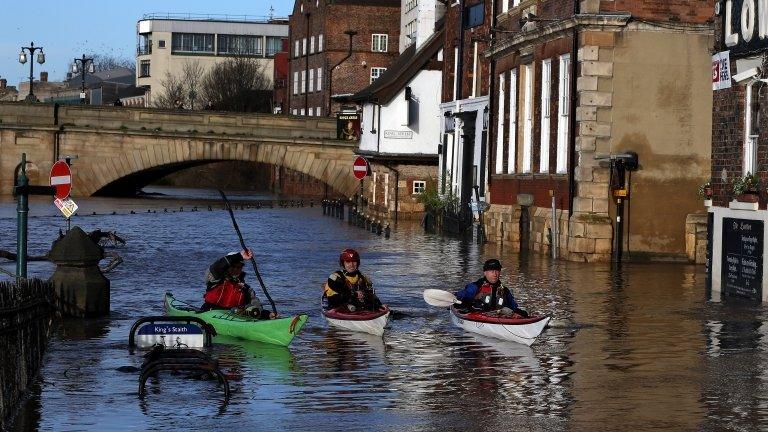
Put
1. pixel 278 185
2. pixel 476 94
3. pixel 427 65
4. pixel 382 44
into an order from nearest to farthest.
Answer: pixel 476 94, pixel 427 65, pixel 382 44, pixel 278 185

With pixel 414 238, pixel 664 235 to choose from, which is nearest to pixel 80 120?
pixel 414 238

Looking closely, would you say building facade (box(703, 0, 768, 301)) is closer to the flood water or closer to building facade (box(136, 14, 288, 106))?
the flood water

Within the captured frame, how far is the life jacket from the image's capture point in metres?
20.7

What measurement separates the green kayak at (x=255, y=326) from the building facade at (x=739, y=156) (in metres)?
8.85

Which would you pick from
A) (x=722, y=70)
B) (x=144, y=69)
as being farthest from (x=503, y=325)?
(x=144, y=69)

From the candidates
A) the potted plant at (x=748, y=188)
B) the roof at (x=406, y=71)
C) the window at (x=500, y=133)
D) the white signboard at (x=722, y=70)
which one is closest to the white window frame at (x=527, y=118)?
the window at (x=500, y=133)

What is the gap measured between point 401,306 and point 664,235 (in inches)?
457

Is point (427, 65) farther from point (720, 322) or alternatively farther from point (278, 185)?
point (278, 185)

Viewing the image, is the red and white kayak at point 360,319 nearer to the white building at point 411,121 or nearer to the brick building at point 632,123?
the brick building at point 632,123

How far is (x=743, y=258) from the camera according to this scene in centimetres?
2541

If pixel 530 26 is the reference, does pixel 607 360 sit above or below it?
below

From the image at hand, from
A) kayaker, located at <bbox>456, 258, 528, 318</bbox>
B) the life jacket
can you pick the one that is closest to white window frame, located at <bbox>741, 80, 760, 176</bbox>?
kayaker, located at <bbox>456, 258, 528, 318</bbox>

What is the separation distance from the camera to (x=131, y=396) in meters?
15.0

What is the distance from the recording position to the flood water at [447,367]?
45.7 feet
